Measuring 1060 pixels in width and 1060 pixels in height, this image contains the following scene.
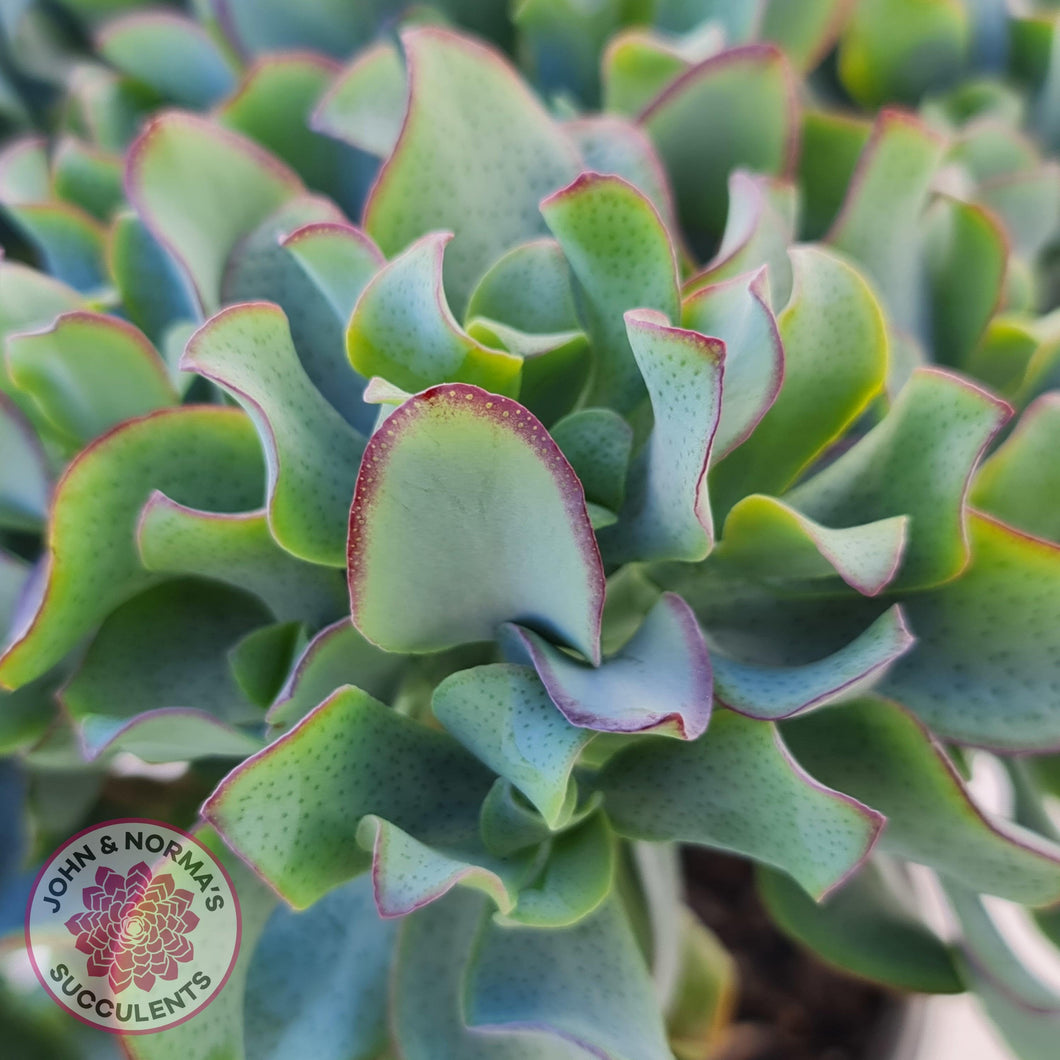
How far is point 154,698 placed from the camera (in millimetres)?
328

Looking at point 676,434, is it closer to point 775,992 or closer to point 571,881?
point 571,881

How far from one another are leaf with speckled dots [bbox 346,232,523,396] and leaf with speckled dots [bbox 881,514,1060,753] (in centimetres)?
14

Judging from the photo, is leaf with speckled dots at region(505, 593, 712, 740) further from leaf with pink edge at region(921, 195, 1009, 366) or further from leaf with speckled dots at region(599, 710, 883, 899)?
leaf with pink edge at region(921, 195, 1009, 366)

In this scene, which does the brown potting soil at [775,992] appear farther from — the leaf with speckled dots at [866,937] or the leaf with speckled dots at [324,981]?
the leaf with speckled dots at [324,981]

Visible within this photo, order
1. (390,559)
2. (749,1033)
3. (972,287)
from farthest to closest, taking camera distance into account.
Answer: (749,1033) < (972,287) < (390,559)

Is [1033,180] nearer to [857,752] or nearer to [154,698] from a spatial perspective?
[857,752]

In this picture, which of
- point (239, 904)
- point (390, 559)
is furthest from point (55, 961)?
point (390, 559)

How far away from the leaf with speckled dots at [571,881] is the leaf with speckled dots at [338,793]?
0.08 ft

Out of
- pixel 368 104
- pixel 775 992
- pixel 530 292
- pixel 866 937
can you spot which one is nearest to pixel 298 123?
pixel 368 104

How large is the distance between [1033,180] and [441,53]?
0.73 feet

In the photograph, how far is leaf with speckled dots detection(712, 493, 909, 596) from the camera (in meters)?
0.27

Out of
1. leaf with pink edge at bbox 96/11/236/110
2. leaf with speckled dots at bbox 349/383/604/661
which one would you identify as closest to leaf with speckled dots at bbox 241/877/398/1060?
leaf with speckled dots at bbox 349/383/604/661

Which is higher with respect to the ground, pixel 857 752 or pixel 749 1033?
pixel 857 752
